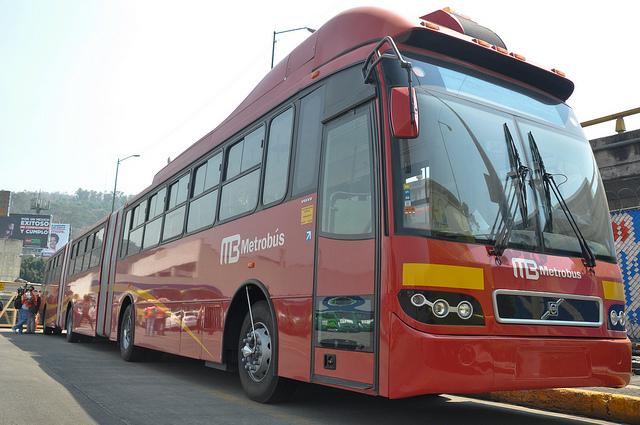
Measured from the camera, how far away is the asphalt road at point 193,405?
5.08m

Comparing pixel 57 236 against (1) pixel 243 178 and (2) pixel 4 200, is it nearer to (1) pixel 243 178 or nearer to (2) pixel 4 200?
(2) pixel 4 200

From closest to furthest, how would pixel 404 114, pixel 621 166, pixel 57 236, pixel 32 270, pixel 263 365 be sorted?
pixel 404 114, pixel 263 365, pixel 621 166, pixel 32 270, pixel 57 236

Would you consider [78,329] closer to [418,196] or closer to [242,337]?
[242,337]

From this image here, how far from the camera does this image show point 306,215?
523 cm

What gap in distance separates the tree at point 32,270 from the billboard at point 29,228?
642 cm

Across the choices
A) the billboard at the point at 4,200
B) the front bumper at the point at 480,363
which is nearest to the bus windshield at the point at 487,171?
the front bumper at the point at 480,363

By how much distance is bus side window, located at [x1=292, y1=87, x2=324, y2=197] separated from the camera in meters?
5.26

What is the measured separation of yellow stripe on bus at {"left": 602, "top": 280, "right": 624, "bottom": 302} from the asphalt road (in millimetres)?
1375

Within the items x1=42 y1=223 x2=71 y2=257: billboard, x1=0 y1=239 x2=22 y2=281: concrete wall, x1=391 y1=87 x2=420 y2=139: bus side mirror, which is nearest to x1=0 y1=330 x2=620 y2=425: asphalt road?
x1=391 y1=87 x2=420 y2=139: bus side mirror

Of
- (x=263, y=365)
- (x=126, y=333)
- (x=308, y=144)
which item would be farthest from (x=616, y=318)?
(x=126, y=333)

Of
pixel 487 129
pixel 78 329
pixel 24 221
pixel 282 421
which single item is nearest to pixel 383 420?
pixel 282 421

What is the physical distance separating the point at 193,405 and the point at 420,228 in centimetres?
323

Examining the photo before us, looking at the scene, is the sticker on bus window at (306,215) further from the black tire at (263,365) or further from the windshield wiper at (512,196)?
the windshield wiper at (512,196)

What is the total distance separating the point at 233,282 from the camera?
6.48 metres
